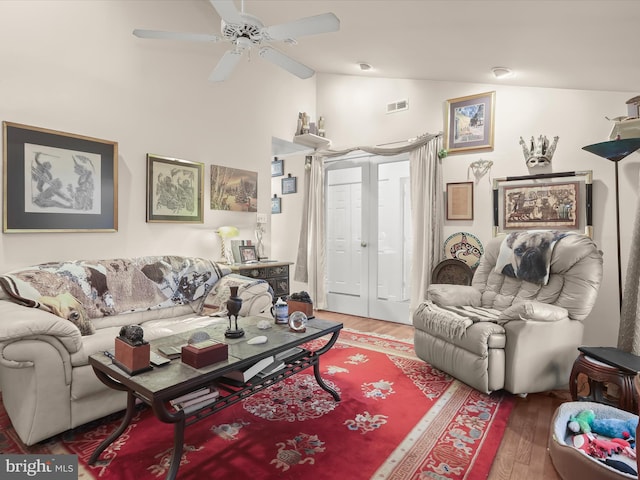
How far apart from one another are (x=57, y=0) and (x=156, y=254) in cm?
215

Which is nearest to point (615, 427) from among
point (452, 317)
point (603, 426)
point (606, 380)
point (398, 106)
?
point (603, 426)

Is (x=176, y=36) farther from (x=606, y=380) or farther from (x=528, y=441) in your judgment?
(x=606, y=380)

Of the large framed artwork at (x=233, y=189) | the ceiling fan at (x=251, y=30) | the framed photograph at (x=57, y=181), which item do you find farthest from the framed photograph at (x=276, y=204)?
the ceiling fan at (x=251, y=30)

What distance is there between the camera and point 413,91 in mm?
4508

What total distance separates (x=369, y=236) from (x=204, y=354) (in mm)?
3483

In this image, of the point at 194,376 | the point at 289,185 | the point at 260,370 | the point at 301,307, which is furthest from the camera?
the point at 289,185

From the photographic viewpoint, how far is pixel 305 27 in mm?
2098

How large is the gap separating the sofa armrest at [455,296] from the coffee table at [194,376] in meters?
1.14

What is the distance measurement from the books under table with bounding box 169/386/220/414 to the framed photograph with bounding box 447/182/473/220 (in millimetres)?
3376

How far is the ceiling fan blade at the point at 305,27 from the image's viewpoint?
6.60 ft

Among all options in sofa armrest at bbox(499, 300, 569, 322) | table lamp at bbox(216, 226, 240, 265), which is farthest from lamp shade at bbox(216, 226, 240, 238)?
sofa armrest at bbox(499, 300, 569, 322)

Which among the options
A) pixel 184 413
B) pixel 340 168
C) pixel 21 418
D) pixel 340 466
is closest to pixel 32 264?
pixel 21 418

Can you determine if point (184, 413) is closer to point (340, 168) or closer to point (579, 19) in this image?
point (579, 19)

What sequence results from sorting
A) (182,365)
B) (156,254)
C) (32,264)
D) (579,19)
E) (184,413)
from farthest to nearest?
(156,254), (32,264), (579,19), (182,365), (184,413)
